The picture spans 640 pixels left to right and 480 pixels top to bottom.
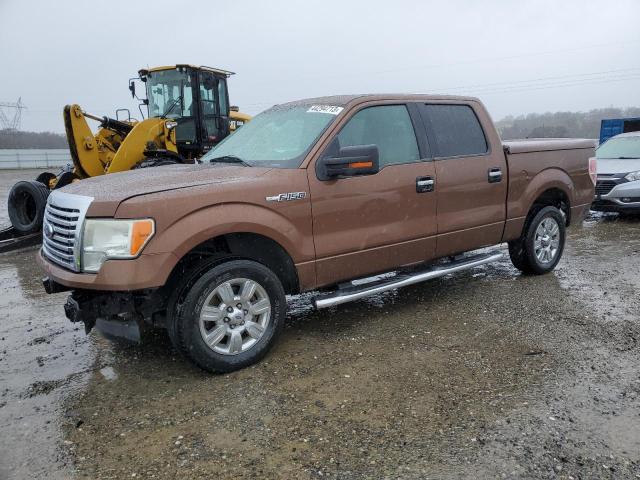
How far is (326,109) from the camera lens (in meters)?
4.39

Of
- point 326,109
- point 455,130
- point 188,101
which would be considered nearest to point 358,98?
point 326,109

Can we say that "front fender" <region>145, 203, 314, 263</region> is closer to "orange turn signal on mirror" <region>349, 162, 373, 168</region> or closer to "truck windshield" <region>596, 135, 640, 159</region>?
"orange turn signal on mirror" <region>349, 162, 373, 168</region>

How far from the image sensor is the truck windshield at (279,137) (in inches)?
163

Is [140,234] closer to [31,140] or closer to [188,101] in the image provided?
[188,101]

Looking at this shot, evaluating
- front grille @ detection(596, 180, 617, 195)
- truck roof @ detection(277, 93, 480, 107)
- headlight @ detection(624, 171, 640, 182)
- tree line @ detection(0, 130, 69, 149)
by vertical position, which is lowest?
front grille @ detection(596, 180, 617, 195)

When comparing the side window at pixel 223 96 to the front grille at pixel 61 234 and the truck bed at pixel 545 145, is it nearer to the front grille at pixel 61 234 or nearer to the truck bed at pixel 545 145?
the truck bed at pixel 545 145

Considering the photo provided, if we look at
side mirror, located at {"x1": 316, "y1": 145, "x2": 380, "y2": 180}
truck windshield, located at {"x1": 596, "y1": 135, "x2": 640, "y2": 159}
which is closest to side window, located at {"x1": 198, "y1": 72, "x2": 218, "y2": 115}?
side mirror, located at {"x1": 316, "y1": 145, "x2": 380, "y2": 180}

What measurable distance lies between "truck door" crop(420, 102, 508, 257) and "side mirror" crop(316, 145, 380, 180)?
102cm

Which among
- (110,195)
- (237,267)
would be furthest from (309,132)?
(110,195)

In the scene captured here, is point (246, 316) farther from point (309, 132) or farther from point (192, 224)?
point (309, 132)

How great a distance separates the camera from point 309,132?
4250mm

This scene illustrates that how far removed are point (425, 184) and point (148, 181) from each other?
2.31 meters

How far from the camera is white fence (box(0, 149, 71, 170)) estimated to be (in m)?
44.3

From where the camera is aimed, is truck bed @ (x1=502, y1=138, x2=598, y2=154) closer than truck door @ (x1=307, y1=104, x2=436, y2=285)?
No
